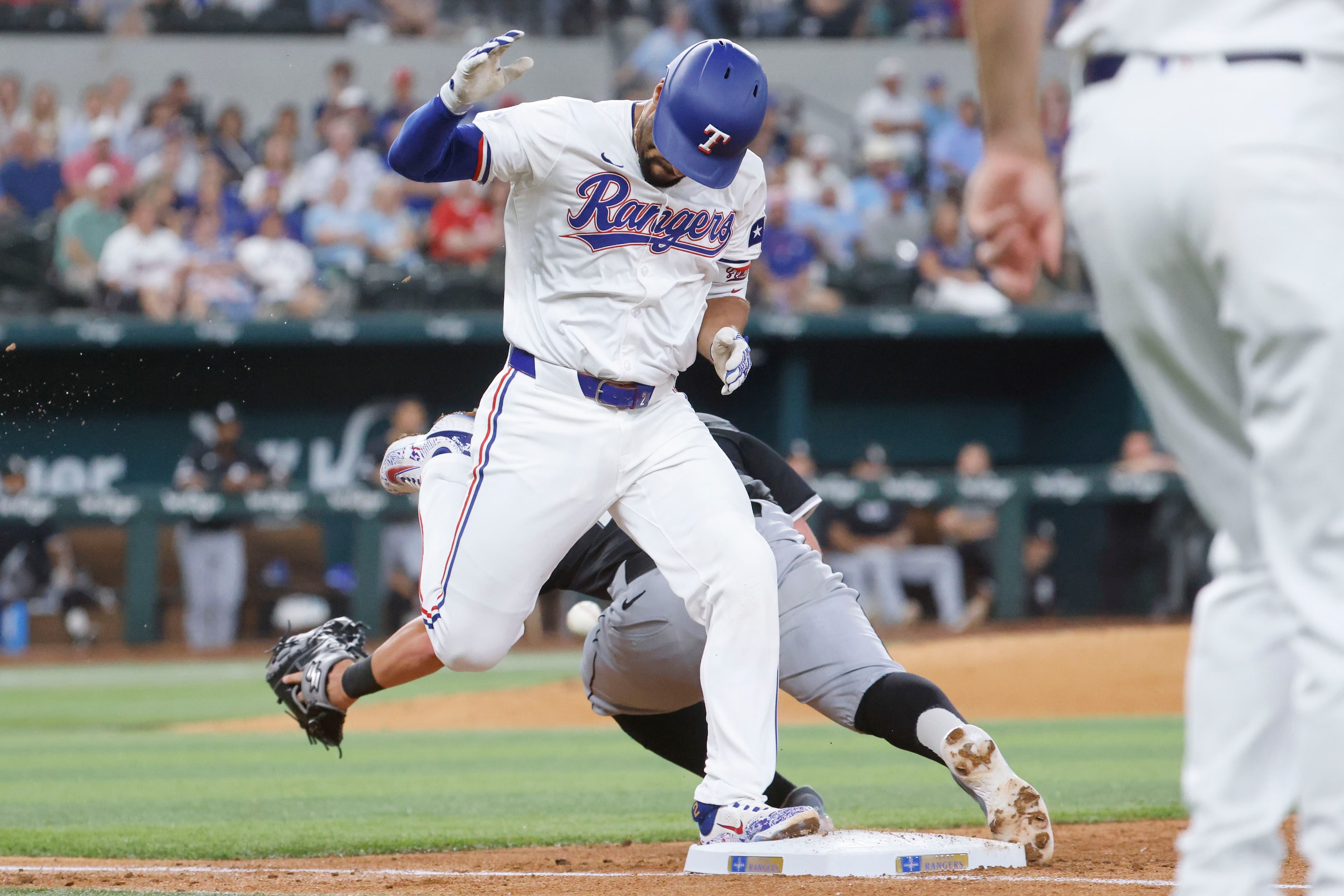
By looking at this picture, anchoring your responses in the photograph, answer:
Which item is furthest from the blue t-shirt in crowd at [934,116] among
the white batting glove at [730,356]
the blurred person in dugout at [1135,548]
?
the white batting glove at [730,356]

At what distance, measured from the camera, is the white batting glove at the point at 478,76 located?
3.57 meters

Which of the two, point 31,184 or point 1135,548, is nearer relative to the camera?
point 31,184

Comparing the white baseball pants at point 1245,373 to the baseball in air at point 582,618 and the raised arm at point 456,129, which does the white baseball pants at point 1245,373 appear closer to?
the raised arm at point 456,129

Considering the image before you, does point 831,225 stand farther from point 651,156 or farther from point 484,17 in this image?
point 651,156

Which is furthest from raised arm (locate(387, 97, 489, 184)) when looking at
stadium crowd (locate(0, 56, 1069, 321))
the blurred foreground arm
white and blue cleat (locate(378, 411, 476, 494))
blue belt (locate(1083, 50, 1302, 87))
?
stadium crowd (locate(0, 56, 1069, 321))

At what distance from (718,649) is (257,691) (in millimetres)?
7194

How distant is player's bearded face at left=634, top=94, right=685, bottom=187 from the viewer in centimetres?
383

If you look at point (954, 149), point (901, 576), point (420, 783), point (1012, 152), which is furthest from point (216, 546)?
point (1012, 152)

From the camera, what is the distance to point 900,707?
377 centimetres

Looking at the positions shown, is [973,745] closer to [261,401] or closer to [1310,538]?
[1310,538]

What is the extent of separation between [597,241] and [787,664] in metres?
1.15

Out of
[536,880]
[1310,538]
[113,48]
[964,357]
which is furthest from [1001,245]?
[113,48]

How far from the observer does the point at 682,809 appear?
5.33 meters

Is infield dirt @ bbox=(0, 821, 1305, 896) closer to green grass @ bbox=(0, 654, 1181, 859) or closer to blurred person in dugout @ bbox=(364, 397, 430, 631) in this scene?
green grass @ bbox=(0, 654, 1181, 859)
